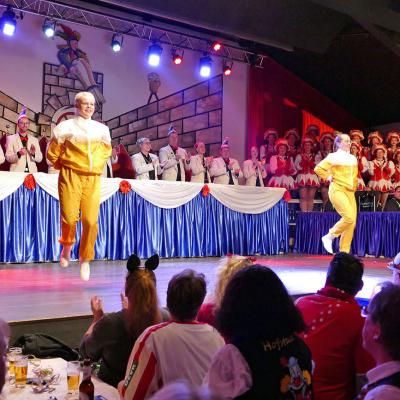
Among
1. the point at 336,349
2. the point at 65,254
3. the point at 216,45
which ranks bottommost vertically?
the point at 336,349

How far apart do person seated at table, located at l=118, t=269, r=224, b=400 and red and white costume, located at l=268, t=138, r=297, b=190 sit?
8.11m

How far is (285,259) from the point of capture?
805cm

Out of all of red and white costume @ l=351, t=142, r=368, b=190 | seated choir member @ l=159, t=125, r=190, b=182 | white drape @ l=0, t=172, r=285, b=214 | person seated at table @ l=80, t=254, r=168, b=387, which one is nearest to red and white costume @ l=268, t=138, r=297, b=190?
white drape @ l=0, t=172, r=285, b=214

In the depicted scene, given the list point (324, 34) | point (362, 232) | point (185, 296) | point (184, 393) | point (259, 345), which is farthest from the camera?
point (324, 34)

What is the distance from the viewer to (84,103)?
465 centimetres

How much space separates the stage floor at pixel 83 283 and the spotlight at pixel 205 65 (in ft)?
13.5

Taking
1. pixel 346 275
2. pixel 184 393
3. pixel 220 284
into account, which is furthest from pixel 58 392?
pixel 184 393

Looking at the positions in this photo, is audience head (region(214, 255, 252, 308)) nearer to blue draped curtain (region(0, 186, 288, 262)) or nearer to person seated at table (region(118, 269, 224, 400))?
person seated at table (region(118, 269, 224, 400))

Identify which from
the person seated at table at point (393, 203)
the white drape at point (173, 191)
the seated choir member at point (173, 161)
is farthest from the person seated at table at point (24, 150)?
the person seated at table at point (393, 203)

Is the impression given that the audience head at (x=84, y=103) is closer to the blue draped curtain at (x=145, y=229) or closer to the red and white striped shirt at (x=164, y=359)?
the blue draped curtain at (x=145, y=229)

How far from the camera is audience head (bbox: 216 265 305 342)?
145cm

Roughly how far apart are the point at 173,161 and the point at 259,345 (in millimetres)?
7411

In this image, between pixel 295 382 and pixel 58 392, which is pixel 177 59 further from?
pixel 295 382

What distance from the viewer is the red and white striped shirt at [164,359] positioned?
1705mm
